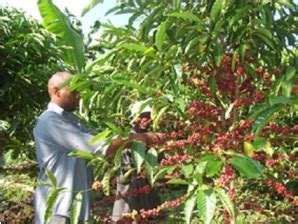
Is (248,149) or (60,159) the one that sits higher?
(248,149)

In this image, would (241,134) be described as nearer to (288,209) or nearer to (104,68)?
(288,209)

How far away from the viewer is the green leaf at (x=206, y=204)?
4.20 feet

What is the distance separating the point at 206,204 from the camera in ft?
4.28

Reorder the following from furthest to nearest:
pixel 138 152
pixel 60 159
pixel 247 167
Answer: pixel 60 159
pixel 138 152
pixel 247 167

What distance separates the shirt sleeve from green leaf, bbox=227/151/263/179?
2.53 feet

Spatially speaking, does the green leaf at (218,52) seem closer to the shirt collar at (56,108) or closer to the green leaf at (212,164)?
the green leaf at (212,164)

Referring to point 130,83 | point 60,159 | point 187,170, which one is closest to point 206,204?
point 187,170

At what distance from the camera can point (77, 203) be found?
1583mm

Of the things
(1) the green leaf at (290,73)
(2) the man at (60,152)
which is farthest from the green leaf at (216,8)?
(2) the man at (60,152)

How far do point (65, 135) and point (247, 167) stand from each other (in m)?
1.01

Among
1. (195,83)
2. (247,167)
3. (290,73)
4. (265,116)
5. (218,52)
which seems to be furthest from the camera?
(195,83)

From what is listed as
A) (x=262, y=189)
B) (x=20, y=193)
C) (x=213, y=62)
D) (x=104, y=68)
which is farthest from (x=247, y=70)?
(x=20, y=193)

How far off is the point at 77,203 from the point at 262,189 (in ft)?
13.6

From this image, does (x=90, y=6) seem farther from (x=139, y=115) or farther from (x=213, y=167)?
(x=213, y=167)
